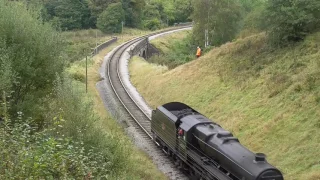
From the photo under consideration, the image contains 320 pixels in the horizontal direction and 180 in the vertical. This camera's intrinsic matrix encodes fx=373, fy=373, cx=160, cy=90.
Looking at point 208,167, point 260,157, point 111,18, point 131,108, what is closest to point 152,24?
point 111,18

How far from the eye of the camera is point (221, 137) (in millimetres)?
13820

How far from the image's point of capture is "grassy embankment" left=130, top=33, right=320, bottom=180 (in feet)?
53.1

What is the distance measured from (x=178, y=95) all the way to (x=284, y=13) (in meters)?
9.67

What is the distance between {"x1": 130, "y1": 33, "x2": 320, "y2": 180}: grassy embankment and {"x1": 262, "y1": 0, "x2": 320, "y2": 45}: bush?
0.77 m

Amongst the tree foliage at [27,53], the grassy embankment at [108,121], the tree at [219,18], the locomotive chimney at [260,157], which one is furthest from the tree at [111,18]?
the locomotive chimney at [260,157]

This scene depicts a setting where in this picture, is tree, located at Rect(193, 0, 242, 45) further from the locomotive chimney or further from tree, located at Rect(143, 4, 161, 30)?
tree, located at Rect(143, 4, 161, 30)

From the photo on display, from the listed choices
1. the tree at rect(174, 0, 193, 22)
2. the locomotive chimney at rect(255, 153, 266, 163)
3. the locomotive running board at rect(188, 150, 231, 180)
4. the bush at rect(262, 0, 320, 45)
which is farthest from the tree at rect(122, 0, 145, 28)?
the locomotive chimney at rect(255, 153, 266, 163)

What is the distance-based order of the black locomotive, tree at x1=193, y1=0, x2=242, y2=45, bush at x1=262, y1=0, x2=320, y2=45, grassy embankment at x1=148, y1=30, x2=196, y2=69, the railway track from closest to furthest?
the black locomotive < the railway track < bush at x1=262, y1=0, x2=320, y2=45 < tree at x1=193, y1=0, x2=242, y2=45 < grassy embankment at x1=148, y1=30, x2=196, y2=69

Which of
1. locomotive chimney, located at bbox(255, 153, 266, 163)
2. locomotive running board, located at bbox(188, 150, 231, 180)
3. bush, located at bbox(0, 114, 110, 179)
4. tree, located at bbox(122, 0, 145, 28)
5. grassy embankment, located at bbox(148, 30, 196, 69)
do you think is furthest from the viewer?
tree, located at bbox(122, 0, 145, 28)

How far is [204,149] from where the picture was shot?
14422 millimetres

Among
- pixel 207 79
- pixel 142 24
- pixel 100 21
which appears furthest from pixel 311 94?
pixel 142 24

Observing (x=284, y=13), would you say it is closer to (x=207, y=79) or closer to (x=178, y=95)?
(x=207, y=79)

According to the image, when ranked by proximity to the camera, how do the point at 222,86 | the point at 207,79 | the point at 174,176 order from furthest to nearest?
the point at 207,79, the point at 222,86, the point at 174,176

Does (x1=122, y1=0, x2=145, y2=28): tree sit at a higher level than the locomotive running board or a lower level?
higher
